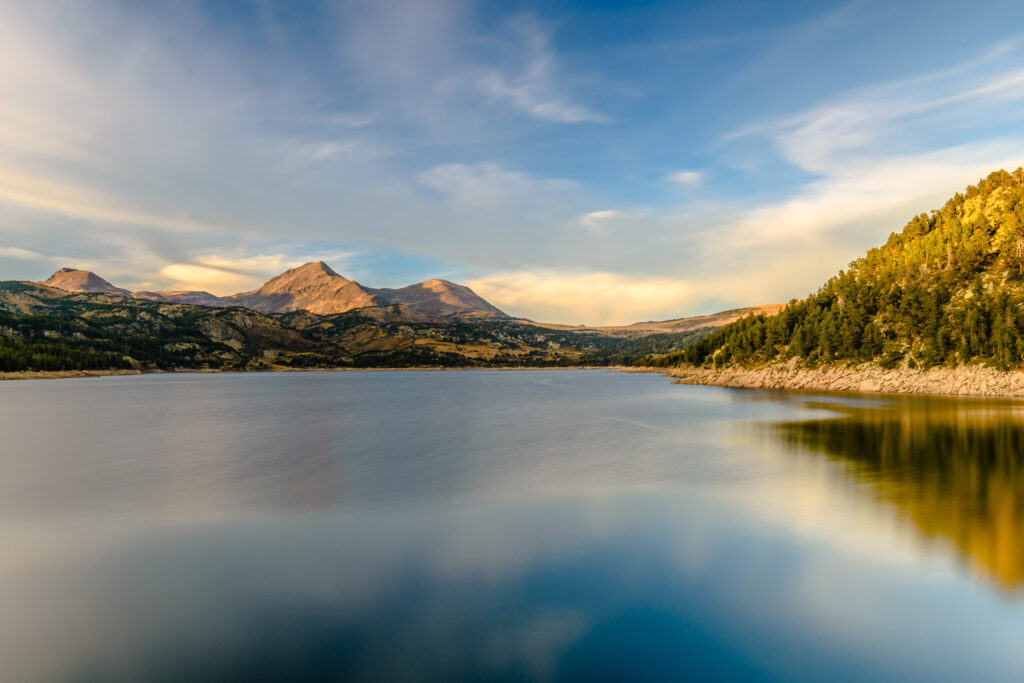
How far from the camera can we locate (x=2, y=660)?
8.88 metres

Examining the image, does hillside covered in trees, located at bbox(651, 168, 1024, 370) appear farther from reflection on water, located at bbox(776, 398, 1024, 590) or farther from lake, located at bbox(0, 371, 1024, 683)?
lake, located at bbox(0, 371, 1024, 683)

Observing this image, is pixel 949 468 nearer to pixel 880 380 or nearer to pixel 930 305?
pixel 880 380

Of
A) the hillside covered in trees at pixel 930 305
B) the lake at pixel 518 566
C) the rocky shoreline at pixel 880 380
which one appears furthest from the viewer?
the hillside covered in trees at pixel 930 305

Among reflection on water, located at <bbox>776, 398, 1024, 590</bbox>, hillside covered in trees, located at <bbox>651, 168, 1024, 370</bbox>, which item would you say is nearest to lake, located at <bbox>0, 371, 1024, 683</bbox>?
Answer: reflection on water, located at <bbox>776, 398, 1024, 590</bbox>

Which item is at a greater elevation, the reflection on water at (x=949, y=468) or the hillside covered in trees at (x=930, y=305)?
the hillside covered in trees at (x=930, y=305)

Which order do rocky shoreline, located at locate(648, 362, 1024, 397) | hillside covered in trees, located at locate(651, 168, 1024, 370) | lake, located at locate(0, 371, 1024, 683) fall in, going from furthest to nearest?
hillside covered in trees, located at locate(651, 168, 1024, 370) → rocky shoreline, located at locate(648, 362, 1024, 397) → lake, located at locate(0, 371, 1024, 683)

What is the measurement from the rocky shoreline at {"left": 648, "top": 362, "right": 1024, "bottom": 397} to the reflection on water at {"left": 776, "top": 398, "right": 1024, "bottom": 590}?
75.6 feet

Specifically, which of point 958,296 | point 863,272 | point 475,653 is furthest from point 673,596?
point 863,272

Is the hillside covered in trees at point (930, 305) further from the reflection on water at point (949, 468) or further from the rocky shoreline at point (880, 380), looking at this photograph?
the reflection on water at point (949, 468)

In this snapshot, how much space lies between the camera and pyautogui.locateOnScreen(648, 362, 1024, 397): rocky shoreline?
6731cm

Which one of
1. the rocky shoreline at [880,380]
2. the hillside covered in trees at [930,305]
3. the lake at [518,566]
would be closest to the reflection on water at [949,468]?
the lake at [518,566]

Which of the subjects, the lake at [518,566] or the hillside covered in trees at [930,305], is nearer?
the lake at [518,566]

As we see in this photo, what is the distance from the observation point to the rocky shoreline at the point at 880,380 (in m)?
67.3

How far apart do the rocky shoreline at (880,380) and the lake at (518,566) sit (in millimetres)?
48776
